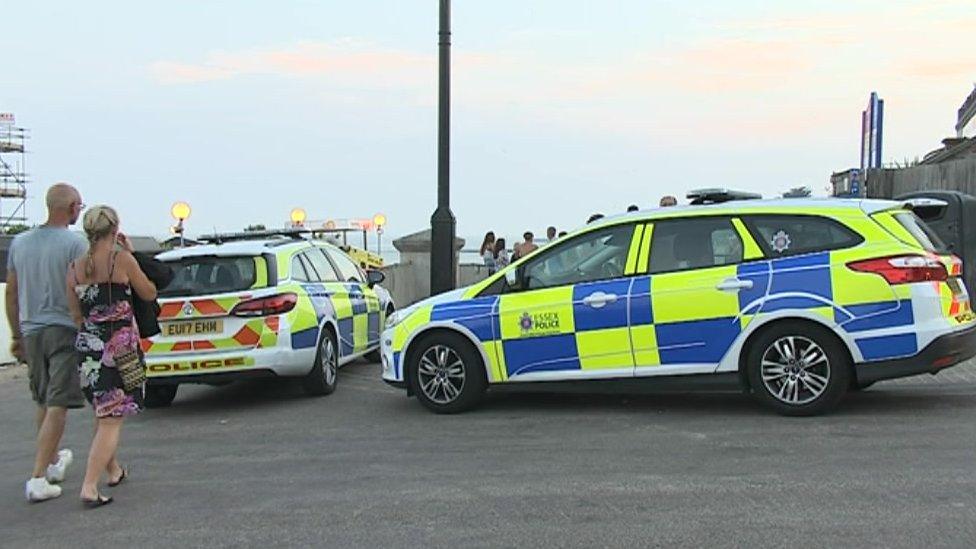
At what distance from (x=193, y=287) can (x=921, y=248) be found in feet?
19.1

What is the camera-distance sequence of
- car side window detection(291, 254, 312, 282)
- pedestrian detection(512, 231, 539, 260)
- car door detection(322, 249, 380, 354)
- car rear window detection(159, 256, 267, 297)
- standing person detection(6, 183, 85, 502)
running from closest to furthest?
standing person detection(6, 183, 85, 502)
car rear window detection(159, 256, 267, 297)
car side window detection(291, 254, 312, 282)
car door detection(322, 249, 380, 354)
pedestrian detection(512, 231, 539, 260)

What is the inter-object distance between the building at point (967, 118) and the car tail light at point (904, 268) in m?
19.3

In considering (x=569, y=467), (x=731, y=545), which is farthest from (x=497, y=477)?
(x=731, y=545)

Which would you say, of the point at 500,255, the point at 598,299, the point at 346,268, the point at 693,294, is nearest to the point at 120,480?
the point at 598,299

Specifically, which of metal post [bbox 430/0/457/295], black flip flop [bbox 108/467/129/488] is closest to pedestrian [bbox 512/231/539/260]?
metal post [bbox 430/0/457/295]

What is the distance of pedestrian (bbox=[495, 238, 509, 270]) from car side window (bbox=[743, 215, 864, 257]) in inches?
400

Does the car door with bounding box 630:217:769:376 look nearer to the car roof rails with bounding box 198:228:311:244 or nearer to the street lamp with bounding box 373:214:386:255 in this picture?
the car roof rails with bounding box 198:228:311:244

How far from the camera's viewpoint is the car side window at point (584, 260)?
7195 mm

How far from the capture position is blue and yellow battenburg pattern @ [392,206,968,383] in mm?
6391

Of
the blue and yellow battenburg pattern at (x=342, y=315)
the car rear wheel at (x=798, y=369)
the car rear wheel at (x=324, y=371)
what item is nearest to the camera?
the car rear wheel at (x=798, y=369)

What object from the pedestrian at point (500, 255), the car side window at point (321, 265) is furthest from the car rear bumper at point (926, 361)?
the pedestrian at point (500, 255)

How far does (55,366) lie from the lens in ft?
18.2

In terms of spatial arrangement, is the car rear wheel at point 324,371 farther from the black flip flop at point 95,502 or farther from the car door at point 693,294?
the black flip flop at point 95,502

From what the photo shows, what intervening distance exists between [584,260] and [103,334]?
3.59 metres
